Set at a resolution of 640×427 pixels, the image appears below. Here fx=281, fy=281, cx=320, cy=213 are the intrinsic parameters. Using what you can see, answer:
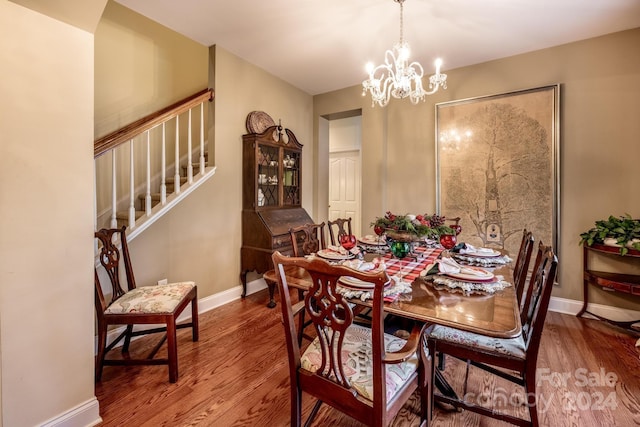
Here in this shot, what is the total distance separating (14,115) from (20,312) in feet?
2.84

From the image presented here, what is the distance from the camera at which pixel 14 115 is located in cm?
122

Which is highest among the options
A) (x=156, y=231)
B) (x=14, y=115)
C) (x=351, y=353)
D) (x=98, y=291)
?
(x=14, y=115)

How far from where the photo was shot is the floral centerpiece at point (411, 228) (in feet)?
6.07

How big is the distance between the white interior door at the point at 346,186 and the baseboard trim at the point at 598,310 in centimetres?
328

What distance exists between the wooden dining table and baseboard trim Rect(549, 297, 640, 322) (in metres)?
2.26

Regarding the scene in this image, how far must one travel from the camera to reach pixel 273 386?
71.4 inches

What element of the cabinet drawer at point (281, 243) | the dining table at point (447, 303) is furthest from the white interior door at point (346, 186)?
the dining table at point (447, 303)

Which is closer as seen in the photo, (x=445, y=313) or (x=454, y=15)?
(x=445, y=313)

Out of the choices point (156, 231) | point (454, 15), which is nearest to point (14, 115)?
point (156, 231)

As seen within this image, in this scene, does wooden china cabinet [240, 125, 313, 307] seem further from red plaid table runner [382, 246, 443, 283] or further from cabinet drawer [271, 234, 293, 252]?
red plaid table runner [382, 246, 443, 283]

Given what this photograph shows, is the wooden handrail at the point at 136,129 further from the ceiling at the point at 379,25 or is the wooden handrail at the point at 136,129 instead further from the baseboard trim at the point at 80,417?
the baseboard trim at the point at 80,417

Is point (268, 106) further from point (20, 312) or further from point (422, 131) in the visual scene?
point (20, 312)

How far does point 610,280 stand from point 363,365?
2741 mm

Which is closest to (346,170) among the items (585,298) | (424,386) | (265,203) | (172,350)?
(265,203)
